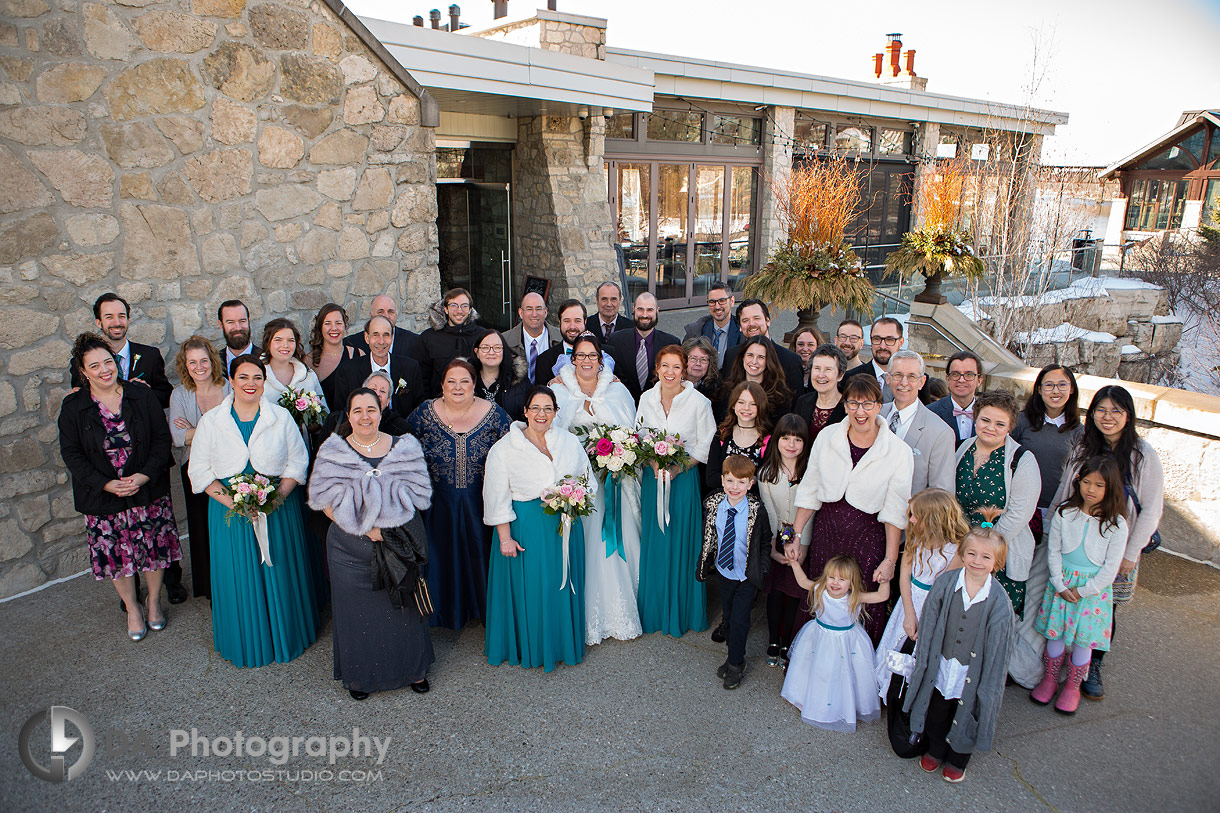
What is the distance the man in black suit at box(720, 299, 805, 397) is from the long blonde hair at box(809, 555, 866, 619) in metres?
1.49

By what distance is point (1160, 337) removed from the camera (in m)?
17.1

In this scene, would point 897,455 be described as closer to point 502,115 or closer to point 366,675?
point 366,675

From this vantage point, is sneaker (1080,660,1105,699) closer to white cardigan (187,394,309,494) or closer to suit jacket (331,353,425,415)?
suit jacket (331,353,425,415)

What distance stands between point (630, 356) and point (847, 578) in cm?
294

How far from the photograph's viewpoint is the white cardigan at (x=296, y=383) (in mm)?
5211

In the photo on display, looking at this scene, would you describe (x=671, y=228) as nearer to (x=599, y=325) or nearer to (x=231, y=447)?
(x=599, y=325)

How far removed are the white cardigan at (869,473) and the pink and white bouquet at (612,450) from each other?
1.13m

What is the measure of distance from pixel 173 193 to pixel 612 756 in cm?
514

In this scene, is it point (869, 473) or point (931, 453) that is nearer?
point (869, 473)

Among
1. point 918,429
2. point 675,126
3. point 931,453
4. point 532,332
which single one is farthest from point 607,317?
point 675,126

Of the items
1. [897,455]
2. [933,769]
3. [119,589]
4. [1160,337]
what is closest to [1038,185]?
[1160,337]

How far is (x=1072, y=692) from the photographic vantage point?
4.39 m

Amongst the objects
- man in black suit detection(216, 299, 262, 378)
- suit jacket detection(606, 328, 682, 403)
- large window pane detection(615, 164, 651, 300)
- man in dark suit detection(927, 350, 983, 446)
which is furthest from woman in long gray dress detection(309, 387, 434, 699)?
large window pane detection(615, 164, 651, 300)

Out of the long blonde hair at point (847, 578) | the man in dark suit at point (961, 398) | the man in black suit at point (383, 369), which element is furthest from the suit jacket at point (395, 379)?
the man in dark suit at point (961, 398)
